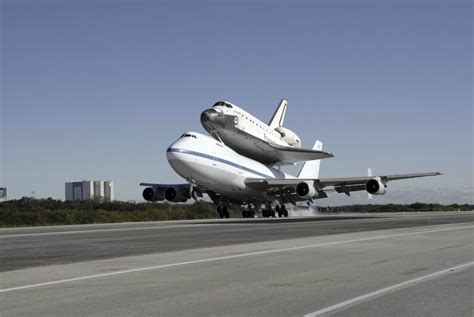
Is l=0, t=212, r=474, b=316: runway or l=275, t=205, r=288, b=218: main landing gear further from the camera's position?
l=275, t=205, r=288, b=218: main landing gear

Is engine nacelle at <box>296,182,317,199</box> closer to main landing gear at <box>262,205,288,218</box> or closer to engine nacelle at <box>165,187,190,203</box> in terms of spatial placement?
main landing gear at <box>262,205,288,218</box>

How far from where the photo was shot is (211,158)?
156ft

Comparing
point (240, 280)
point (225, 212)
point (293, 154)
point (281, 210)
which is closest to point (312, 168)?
point (293, 154)

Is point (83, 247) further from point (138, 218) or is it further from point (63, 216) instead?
point (138, 218)

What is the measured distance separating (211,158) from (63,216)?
1360 cm

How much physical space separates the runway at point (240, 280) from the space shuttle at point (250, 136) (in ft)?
163

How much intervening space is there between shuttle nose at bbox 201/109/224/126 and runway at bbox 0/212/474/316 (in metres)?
49.0

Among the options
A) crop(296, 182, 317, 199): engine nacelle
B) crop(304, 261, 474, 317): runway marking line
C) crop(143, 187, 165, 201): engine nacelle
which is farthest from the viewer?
crop(143, 187, 165, 201): engine nacelle

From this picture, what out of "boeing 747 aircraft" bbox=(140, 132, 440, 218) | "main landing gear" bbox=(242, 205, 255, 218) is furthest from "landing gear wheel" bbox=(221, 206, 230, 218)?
"main landing gear" bbox=(242, 205, 255, 218)

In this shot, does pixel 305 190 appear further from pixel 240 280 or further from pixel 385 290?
pixel 385 290

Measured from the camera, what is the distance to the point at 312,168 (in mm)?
76688

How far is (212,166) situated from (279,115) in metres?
43.4

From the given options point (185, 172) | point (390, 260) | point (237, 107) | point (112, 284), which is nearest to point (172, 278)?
point (112, 284)

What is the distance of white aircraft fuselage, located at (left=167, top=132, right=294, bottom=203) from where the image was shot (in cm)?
4553
